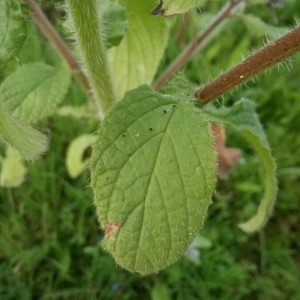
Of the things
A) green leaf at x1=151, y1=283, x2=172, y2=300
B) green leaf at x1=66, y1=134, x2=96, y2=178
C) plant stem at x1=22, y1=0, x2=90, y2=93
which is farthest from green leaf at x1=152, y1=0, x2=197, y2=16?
green leaf at x1=151, y1=283, x2=172, y2=300

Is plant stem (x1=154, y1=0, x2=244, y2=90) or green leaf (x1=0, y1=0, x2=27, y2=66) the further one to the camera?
plant stem (x1=154, y1=0, x2=244, y2=90)

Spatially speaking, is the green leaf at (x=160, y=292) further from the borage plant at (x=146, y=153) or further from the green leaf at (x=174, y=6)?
the green leaf at (x=174, y=6)

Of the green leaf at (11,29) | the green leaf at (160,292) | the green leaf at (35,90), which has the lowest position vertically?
the green leaf at (160,292)

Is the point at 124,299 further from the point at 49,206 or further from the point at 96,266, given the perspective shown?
the point at 49,206

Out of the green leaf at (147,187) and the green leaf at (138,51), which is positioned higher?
the green leaf at (147,187)

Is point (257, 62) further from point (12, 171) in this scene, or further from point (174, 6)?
point (12, 171)

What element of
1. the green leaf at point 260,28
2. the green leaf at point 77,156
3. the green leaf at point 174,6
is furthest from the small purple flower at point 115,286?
the green leaf at point 174,6

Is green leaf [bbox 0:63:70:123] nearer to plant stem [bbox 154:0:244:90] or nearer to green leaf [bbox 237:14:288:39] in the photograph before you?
plant stem [bbox 154:0:244:90]
